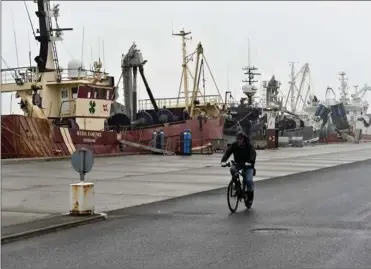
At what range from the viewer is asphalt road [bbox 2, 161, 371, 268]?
293 inches

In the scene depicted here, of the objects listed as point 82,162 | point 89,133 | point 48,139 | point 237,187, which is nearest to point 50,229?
point 82,162

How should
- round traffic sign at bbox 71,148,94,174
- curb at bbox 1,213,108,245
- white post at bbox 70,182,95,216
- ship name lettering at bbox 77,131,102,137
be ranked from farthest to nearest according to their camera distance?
ship name lettering at bbox 77,131,102,137 < round traffic sign at bbox 71,148,94,174 < white post at bbox 70,182,95,216 < curb at bbox 1,213,108,245

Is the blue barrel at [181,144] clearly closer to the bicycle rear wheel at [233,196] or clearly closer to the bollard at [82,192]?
the bicycle rear wheel at [233,196]

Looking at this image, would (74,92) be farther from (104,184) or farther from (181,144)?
(104,184)

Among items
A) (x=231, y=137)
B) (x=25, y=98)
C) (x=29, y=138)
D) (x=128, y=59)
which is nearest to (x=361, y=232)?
(x=29, y=138)

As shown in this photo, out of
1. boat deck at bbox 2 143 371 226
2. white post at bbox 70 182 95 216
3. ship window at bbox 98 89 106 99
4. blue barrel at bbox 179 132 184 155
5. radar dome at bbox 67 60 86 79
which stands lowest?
boat deck at bbox 2 143 371 226

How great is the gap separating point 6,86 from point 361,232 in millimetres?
29150

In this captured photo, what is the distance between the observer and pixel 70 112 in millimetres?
34719

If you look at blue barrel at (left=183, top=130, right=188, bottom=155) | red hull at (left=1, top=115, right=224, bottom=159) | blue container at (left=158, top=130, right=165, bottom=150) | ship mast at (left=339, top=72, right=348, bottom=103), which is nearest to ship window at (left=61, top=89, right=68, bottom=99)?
red hull at (left=1, top=115, right=224, bottom=159)

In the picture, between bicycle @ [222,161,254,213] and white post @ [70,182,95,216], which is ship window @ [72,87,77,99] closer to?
bicycle @ [222,161,254,213]

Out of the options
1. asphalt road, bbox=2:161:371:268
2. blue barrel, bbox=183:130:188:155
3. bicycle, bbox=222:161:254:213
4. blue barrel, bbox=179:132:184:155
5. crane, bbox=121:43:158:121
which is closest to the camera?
asphalt road, bbox=2:161:371:268

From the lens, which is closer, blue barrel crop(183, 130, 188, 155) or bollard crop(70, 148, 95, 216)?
bollard crop(70, 148, 95, 216)

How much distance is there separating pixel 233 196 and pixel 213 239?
11.3 ft

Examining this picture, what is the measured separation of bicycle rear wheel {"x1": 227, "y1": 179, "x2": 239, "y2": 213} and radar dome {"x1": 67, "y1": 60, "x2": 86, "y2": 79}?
2411 centimetres
